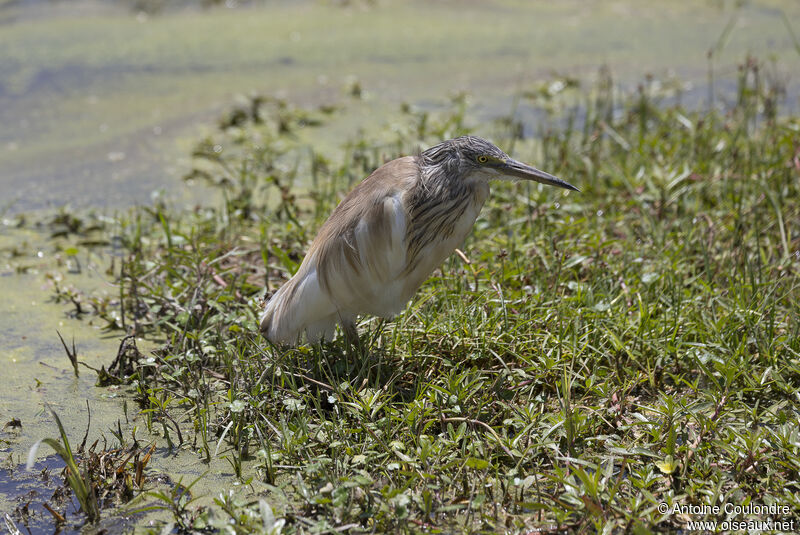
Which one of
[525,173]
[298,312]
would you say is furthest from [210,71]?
[525,173]

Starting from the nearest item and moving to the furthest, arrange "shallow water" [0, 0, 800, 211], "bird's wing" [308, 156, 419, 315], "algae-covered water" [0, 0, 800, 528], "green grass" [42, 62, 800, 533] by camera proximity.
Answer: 1. "green grass" [42, 62, 800, 533]
2. "bird's wing" [308, 156, 419, 315]
3. "algae-covered water" [0, 0, 800, 528]
4. "shallow water" [0, 0, 800, 211]

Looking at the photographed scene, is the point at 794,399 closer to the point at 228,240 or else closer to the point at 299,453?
the point at 299,453

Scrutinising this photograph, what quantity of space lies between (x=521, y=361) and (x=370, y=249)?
2.35 ft

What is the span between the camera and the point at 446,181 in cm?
289

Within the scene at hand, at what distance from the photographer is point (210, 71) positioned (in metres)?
6.60

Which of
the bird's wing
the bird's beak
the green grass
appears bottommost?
the green grass

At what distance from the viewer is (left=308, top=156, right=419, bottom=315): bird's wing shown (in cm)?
285

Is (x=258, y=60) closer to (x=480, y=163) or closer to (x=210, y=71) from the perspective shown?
(x=210, y=71)

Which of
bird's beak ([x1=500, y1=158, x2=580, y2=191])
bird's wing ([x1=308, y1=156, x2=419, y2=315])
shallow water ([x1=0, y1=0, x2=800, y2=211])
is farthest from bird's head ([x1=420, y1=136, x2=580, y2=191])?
shallow water ([x1=0, y1=0, x2=800, y2=211])

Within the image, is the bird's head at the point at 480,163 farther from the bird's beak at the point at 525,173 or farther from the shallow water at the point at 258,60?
the shallow water at the point at 258,60

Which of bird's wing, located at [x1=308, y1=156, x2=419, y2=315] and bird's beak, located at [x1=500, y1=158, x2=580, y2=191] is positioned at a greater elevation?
bird's beak, located at [x1=500, y1=158, x2=580, y2=191]

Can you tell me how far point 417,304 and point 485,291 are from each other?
10.9 inches

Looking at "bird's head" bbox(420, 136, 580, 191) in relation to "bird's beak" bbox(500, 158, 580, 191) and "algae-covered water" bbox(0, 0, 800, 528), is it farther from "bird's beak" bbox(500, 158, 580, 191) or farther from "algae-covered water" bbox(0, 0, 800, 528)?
"algae-covered water" bbox(0, 0, 800, 528)

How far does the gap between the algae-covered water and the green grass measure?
1.26 ft
